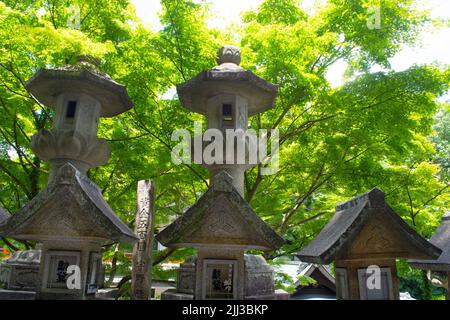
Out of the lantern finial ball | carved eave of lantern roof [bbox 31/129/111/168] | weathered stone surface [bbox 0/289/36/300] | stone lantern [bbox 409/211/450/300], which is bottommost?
weathered stone surface [bbox 0/289/36/300]

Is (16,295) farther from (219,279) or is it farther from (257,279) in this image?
(257,279)

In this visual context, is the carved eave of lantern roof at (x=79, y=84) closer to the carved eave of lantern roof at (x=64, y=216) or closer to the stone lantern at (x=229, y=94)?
the stone lantern at (x=229, y=94)

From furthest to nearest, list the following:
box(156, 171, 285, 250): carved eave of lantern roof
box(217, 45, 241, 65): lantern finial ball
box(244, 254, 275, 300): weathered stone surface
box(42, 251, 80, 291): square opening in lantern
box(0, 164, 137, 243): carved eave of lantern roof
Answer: box(217, 45, 241, 65): lantern finial ball < box(244, 254, 275, 300): weathered stone surface < box(42, 251, 80, 291): square opening in lantern < box(156, 171, 285, 250): carved eave of lantern roof < box(0, 164, 137, 243): carved eave of lantern roof

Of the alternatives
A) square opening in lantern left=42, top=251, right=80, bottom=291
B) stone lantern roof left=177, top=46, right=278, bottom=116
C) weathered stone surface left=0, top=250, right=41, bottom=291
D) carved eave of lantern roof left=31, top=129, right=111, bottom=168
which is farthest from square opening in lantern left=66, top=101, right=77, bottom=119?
square opening in lantern left=42, top=251, right=80, bottom=291

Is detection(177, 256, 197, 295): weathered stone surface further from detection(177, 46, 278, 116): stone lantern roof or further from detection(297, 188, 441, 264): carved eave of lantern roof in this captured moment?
detection(177, 46, 278, 116): stone lantern roof

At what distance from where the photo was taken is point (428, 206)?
11828 millimetres

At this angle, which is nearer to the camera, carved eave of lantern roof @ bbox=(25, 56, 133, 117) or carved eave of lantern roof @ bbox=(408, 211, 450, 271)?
carved eave of lantern roof @ bbox=(408, 211, 450, 271)

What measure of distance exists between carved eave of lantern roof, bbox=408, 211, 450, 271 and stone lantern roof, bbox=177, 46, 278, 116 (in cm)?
488

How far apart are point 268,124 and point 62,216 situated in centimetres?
692

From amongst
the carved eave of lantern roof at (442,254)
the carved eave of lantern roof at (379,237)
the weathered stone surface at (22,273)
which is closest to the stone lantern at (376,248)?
the carved eave of lantern roof at (379,237)

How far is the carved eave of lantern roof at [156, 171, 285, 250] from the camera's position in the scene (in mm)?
5145

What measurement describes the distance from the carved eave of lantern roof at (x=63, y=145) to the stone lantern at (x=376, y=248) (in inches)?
201

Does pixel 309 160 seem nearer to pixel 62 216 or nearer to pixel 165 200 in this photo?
pixel 165 200

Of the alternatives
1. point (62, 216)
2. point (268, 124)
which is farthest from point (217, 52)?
point (62, 216)
